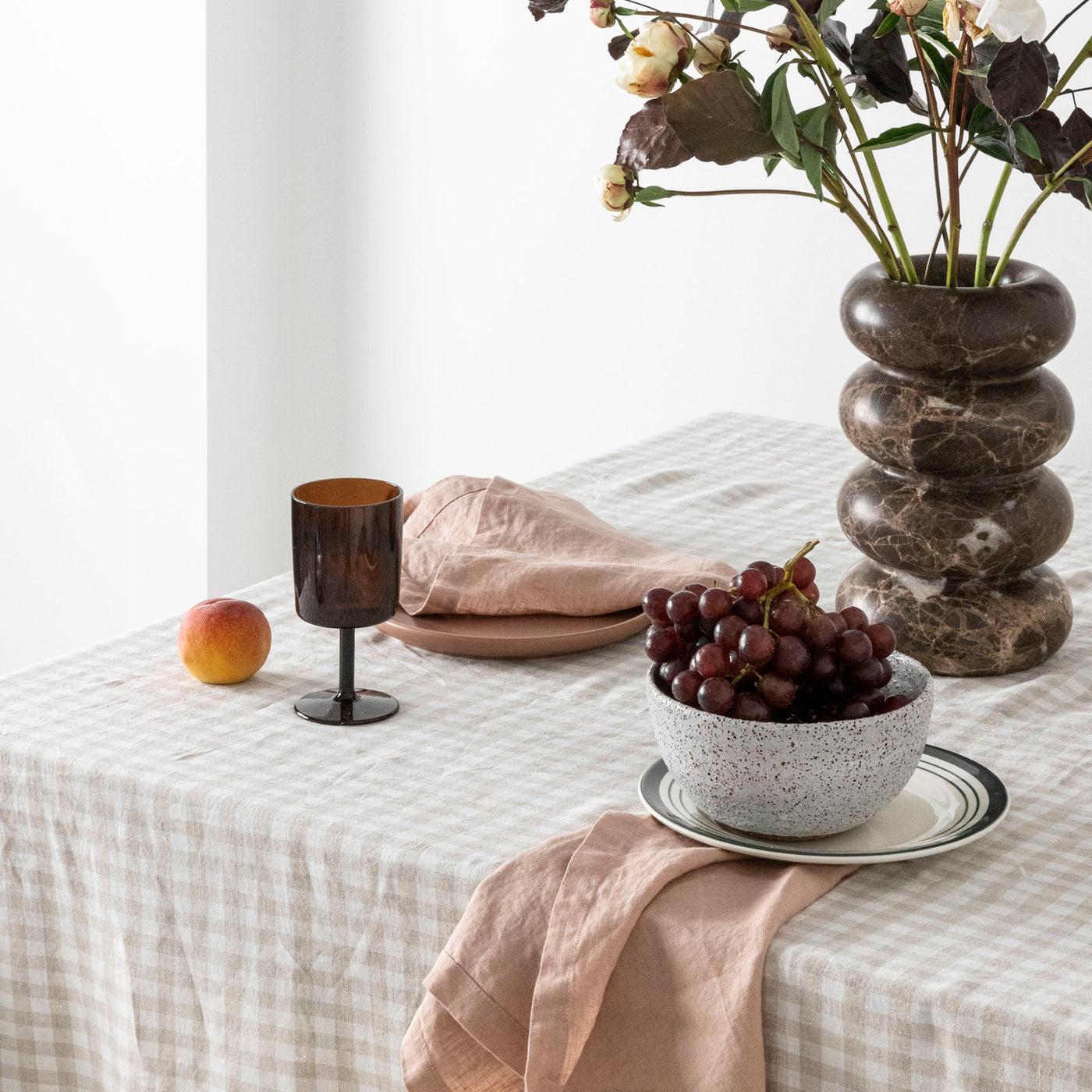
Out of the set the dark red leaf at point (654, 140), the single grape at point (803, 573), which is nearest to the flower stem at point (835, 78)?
the dark red leaf at point (654, 140)

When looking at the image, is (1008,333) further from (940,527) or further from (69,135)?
(69,135)

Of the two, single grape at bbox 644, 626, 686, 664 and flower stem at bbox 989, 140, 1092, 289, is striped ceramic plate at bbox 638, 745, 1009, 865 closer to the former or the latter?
single grape at bbox 644, 626, 686, 664

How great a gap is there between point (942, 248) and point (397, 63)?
119 cm

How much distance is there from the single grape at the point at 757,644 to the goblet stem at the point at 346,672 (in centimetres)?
36

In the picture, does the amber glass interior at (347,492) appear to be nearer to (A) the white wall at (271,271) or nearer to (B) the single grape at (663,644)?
(B) the single grape at (663,644)

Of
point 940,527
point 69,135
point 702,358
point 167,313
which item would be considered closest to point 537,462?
point 702,358

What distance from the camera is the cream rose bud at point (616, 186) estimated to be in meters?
1.11

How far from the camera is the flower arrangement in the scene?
1.00 meters

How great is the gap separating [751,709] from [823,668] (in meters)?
0.04

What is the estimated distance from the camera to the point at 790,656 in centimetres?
84

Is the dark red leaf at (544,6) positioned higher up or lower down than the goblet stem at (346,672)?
higher up

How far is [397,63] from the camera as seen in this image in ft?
10.5

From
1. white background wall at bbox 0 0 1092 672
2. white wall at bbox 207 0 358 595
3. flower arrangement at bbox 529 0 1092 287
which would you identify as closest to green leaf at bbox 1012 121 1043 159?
flower arrangement at bbox 529 0 1092 287

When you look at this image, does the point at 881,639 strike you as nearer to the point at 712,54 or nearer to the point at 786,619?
the point at 786,619
